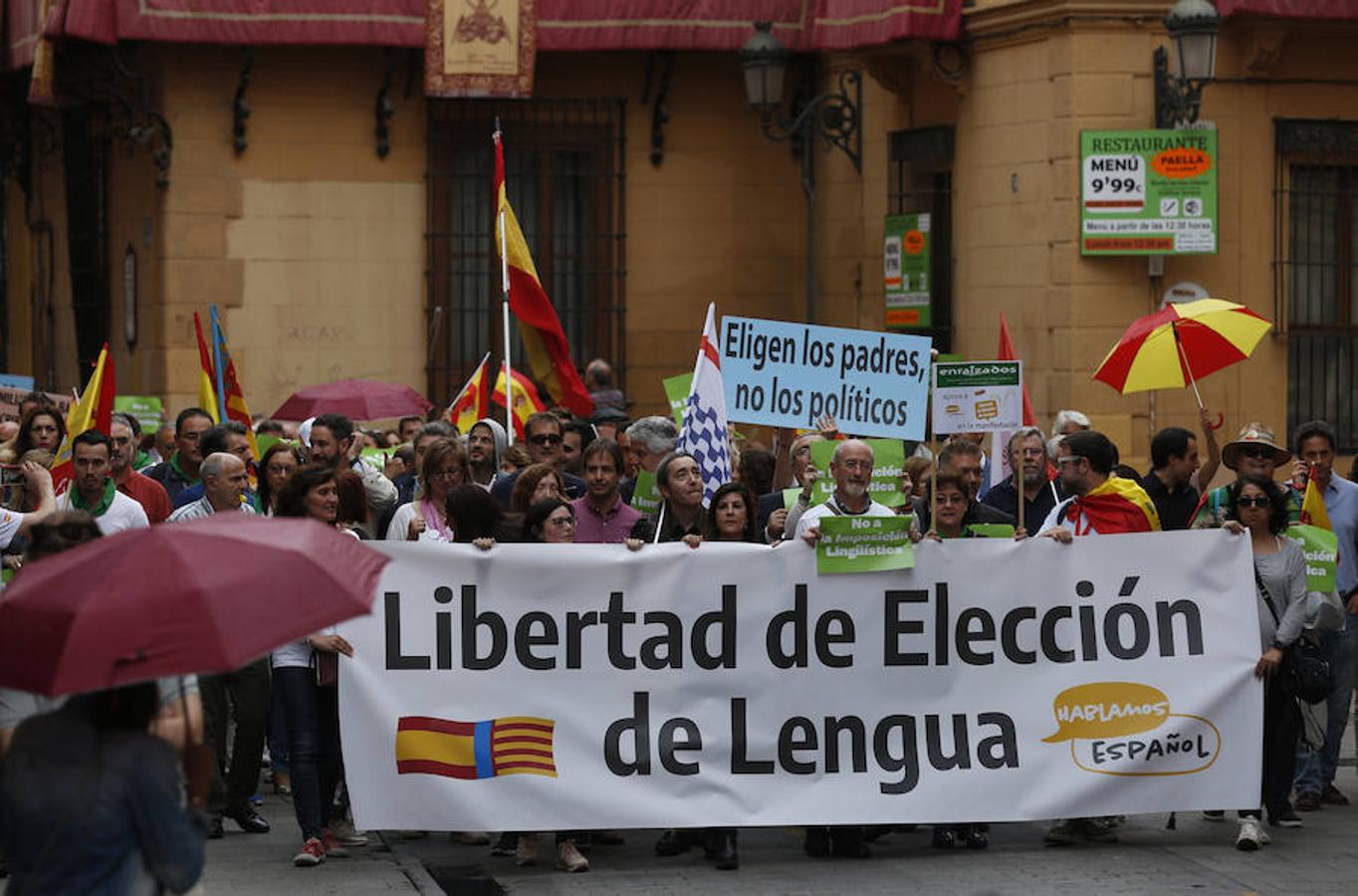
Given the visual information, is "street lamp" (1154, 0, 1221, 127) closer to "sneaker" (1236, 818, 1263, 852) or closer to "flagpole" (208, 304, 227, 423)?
"flagpole" (208, 304, 227, 423)

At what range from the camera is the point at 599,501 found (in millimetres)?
11352

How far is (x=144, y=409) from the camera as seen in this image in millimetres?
19516

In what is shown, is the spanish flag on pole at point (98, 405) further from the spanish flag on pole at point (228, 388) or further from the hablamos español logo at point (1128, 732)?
the hablamos español logo at point (1128, 732)

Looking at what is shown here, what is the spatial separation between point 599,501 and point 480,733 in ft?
5.48

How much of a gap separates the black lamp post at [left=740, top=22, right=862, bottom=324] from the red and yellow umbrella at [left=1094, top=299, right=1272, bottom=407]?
6.47 meters

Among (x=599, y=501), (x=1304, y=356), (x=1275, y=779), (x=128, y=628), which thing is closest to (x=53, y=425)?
(x=599, y=501)

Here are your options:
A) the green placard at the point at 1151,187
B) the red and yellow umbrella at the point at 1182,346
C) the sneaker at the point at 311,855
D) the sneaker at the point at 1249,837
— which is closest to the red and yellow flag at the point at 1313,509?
the red and yellow umbrella at the point at 1182,346

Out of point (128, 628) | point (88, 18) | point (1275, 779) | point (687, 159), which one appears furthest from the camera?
point (687, 159)

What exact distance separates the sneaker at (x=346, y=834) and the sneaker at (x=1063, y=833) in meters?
2.83

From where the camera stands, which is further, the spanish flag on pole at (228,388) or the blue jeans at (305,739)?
the spanish flag on pole at (228,388)

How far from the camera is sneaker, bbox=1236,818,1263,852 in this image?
408 inches

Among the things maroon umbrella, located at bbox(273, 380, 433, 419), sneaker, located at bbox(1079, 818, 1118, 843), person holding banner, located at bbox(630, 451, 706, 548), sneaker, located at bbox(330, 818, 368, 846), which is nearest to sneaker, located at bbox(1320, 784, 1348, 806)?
sneaker, located at bbox(1079, 818, 1118, 843)

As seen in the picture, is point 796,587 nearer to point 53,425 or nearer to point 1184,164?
point 53,425

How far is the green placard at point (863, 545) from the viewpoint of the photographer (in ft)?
33.3
